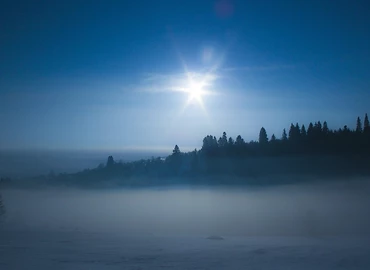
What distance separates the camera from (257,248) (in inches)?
974

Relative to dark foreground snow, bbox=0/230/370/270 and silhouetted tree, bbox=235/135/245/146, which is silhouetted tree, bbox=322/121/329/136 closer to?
silhouetted tree, bbox=235/135/245/146

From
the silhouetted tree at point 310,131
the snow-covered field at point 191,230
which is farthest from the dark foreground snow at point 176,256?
the silhouetted tree at point 310,131

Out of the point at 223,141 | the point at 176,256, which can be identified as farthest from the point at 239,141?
the point at 176,256

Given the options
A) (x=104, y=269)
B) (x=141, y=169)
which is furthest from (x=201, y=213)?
(x=104, y=269)

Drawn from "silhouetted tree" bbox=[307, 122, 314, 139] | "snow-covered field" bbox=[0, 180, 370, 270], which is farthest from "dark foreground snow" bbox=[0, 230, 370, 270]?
"silhouetted tree" bbox=[307, 122, 314, 139]

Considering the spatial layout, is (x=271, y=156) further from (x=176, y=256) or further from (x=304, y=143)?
(x=176, y=256)

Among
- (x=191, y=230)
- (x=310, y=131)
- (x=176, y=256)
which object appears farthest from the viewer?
(x=310, y=131)

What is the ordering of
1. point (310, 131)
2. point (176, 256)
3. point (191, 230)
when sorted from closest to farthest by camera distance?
point (176, 256) < point (191, 230) < point (310, 131)

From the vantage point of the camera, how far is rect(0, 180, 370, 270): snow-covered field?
20.8m

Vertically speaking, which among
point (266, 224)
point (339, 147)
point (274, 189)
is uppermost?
point (339, 147)

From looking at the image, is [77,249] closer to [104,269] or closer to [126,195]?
[104,269]

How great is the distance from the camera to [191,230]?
174 ft

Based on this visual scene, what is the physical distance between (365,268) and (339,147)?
157 ft

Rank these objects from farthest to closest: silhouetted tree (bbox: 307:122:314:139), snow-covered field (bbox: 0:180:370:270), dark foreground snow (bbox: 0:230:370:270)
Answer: silhouetted tree (bbox: 307:122:314:139) → snow-covered field (bbox: 0:180:370:270) → dark foreground snow (bbox: 0:230:370:270)
